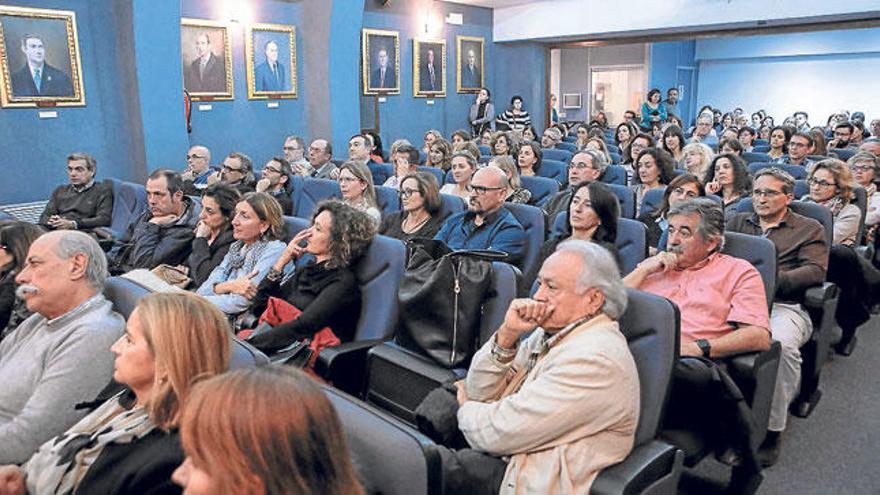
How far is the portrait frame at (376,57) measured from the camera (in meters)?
10.2

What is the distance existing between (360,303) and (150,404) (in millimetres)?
1298

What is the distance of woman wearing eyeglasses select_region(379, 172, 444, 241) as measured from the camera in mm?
3895

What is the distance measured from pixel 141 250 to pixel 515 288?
2.51m

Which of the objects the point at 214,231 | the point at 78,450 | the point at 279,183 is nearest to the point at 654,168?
the point at 279,183

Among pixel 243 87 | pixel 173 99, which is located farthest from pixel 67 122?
pixel 243 87

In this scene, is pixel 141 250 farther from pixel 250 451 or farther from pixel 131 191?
pixel 250 451

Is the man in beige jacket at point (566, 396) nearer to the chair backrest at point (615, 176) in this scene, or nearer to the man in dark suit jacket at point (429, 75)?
the chair backrest at point (615, 176)

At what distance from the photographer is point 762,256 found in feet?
8.73

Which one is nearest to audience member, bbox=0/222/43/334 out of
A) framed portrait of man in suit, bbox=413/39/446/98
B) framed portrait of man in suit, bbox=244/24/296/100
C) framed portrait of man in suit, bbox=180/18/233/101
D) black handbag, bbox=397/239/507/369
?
black handbag, bbox=397/239/507/369

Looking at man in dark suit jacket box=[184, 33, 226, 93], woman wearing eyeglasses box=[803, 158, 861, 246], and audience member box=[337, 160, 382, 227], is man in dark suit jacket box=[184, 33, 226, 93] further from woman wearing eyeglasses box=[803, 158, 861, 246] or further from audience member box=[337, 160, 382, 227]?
woman wearing eyeglasses box=[803, 158, 861, 246]

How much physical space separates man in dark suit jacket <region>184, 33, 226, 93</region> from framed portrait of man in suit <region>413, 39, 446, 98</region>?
12.6 ft

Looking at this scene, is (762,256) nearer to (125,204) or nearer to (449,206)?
(449,206)

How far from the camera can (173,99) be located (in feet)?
22.8

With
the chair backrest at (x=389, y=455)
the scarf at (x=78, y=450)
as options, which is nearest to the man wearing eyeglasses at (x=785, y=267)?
the chair backrest at (x=389, y=455)
